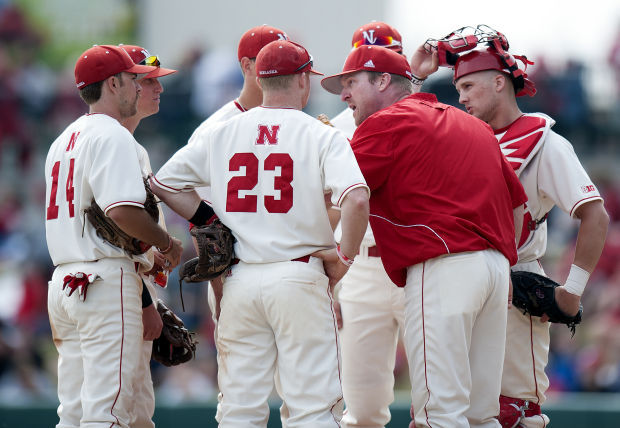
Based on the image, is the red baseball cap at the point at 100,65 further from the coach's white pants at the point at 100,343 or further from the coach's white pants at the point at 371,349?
the coach's white pants at the point at 371,349

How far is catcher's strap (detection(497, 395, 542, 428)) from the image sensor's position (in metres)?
5.31

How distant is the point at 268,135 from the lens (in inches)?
189

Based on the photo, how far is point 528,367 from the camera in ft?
17.7

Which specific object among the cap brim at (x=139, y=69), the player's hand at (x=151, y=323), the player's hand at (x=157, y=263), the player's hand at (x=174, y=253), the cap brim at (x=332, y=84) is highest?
the cap brim at (x=139, y=69)

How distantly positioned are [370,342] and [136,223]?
67.6 inches

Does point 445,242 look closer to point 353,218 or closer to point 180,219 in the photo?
point 353,218

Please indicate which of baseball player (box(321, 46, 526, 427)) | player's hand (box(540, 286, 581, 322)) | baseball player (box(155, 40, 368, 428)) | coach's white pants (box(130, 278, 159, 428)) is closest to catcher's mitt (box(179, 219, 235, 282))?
baseball player (box(155, 40, 368, 428))

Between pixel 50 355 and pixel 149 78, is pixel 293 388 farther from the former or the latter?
pixel 50 355

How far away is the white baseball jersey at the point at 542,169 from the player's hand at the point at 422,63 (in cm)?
70

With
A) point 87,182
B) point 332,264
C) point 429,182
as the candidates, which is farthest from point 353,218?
point 87,182

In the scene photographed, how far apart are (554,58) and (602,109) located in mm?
1297

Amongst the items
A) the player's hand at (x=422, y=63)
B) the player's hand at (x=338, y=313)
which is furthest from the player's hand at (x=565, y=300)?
the player's hand at (x=422, y=63)

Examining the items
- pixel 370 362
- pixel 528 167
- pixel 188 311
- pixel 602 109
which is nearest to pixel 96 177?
pixel 370 362

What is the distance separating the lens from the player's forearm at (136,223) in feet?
15.8
